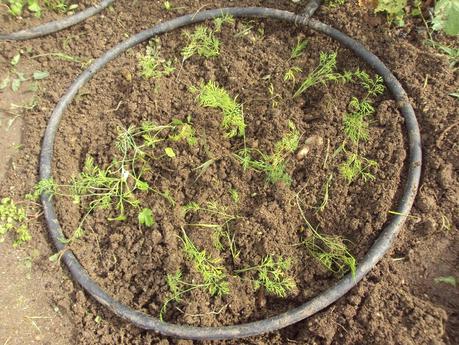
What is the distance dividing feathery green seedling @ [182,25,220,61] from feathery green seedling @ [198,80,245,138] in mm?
247

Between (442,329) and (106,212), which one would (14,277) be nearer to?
(106,212)

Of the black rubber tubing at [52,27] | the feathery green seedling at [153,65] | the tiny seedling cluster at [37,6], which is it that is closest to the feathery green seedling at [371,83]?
the feathery green seedling at [153,65]

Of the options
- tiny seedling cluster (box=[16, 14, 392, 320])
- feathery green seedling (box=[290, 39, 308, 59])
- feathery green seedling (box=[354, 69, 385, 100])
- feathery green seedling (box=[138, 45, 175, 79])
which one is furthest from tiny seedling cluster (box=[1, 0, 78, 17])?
feathery green seedling (box=[354, 69, 385, 100])

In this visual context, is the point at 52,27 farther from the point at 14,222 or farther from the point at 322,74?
the point at 322,74

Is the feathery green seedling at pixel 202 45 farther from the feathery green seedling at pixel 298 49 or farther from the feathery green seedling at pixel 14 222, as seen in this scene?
the feathery green seedling at pixel 14 222

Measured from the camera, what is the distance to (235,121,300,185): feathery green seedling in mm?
2344

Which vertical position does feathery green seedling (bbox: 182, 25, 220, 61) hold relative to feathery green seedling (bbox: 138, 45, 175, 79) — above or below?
above

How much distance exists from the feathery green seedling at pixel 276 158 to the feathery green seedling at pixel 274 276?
1.40 feet

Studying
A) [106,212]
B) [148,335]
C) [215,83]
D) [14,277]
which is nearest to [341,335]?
[148,335]

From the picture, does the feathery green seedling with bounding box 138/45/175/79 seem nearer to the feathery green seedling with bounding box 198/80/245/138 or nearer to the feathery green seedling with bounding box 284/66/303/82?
the feathery green seedling with bounding box 198/80/245/138

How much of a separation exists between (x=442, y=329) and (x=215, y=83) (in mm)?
1748

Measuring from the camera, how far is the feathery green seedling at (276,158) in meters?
2.34

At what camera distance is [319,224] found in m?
2.24

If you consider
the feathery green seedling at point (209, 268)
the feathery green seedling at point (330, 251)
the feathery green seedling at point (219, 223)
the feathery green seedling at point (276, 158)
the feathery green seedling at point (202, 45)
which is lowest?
the feathery green seedling at point (209, 268)
